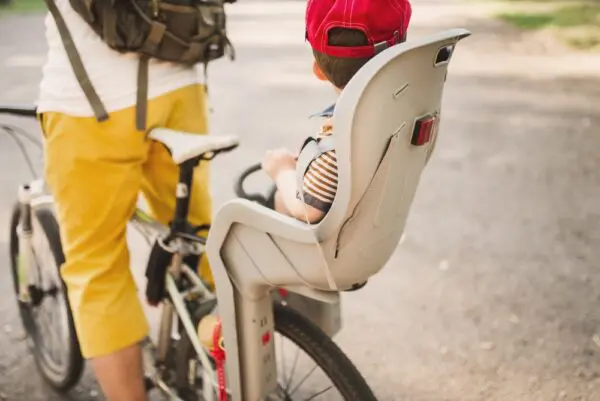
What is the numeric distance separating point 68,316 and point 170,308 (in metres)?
0.56

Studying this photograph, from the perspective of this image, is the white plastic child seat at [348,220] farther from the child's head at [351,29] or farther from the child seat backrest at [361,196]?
the child's head at [351,29]

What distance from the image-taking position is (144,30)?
6.79 feet

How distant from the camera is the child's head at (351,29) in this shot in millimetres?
1588

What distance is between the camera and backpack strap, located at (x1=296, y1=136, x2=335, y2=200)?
1.64 m

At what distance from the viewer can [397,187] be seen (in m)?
1.64

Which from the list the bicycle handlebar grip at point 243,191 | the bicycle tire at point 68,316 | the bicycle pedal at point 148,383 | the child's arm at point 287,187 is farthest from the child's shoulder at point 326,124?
the bicycle tire at point 68,316

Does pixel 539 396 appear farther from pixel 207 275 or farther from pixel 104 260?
pixel 104 260

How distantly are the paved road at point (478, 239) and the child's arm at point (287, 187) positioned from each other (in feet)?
4.84

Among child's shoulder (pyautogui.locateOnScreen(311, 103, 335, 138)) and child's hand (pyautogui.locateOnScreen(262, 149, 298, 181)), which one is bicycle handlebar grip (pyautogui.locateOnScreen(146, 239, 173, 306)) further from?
child's shoulder (pyautogui.locateOnScreen(311, 103, 335, 138))

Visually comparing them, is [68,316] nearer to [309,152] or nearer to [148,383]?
[148,383]

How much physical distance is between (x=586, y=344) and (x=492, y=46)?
20.1 feet

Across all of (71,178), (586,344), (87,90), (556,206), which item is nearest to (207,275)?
(71,178)

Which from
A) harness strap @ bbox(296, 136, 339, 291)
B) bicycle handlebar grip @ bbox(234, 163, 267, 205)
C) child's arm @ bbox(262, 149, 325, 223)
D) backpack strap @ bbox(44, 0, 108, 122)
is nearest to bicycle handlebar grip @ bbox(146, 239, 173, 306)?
bicycle handlebar grip @ bbox(234, 163, 267, 205)

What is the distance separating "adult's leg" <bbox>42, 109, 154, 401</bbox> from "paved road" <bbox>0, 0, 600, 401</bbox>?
795mm
